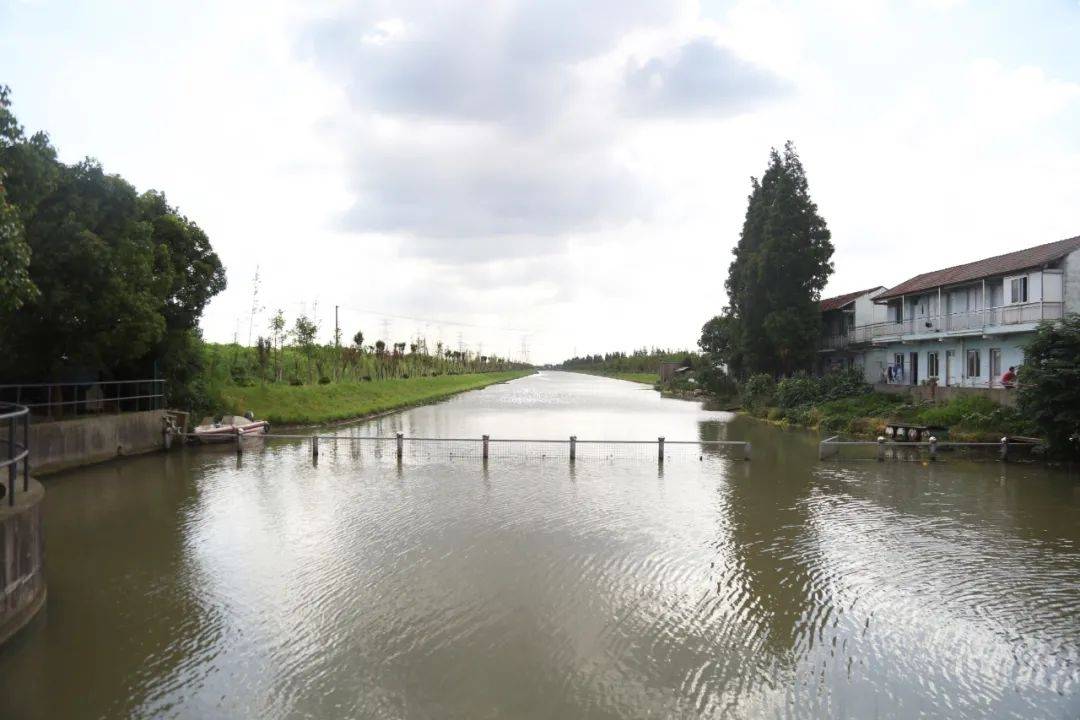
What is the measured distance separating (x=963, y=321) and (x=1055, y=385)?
11.9m

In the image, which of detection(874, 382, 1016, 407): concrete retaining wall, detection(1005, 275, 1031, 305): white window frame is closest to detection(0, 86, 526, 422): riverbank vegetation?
detection(874, 382, 1016, 407): concrete retaining wall

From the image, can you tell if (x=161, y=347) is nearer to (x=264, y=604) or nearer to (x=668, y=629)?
(x=264, y=604)

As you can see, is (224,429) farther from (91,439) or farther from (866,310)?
(866,310)

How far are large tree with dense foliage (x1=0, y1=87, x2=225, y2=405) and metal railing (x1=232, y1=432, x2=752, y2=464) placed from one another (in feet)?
15.9

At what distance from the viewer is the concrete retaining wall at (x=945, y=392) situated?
938 inches

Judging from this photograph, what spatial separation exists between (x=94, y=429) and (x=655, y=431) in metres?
20.5

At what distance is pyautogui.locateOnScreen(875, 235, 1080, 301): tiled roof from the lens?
25.7 m

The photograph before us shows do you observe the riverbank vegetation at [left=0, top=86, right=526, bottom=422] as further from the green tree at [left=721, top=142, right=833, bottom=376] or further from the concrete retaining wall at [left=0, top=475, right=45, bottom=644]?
the green tree at [left=721, top=142, right=833, bottom=376]

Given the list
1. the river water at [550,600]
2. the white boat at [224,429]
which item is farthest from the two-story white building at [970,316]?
the white boat at [224,429]

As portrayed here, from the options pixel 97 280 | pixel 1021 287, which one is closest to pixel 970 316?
pixel 1021 287

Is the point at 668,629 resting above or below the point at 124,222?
below

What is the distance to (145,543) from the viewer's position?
11.3m

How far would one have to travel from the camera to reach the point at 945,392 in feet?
91.3

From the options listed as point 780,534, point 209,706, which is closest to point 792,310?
point 780,534
